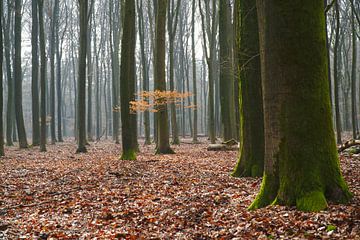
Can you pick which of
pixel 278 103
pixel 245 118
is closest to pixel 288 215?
pixel 278 103

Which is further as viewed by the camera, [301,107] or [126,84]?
[126,84]

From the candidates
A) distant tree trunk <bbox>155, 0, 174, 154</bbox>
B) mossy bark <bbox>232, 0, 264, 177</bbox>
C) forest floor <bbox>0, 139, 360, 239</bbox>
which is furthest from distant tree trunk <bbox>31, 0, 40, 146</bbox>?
mossy bark <bbox>232, 0, 264, 177</bbox>

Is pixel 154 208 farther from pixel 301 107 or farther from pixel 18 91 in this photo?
pixel 18 91

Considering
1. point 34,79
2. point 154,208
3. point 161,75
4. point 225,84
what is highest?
point 34,79

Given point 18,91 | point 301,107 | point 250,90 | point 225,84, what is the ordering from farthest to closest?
point 18,91 → point 225,84 → point 250,90 → point 301,107

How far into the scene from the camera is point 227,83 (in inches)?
635

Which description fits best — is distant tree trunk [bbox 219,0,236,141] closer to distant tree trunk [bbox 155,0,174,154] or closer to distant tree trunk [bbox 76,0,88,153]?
distant tree trunk [bbox 155,0,174,154]

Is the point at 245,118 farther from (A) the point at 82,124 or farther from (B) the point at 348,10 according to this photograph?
(B) the point at 348,10

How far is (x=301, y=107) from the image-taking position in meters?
4.63

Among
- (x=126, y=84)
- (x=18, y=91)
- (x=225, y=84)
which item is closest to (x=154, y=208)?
(x=126, y=84)

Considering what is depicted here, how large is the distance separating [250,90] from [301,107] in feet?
11.5

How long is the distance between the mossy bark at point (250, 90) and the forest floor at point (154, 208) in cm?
65

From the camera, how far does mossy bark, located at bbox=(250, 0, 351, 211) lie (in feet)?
15.1

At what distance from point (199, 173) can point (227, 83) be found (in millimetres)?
7514
